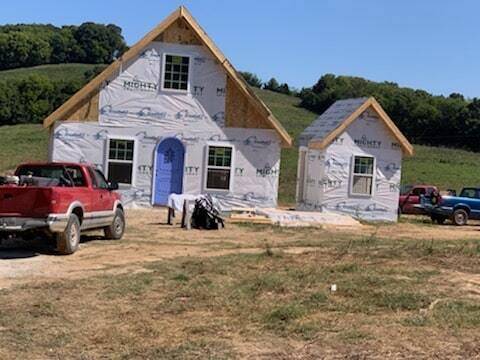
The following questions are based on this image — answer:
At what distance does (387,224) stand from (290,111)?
200ft

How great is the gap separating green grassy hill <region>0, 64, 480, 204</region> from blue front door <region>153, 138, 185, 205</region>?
1207 cm

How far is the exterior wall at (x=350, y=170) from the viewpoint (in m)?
26.8

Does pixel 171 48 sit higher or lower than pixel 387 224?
higher

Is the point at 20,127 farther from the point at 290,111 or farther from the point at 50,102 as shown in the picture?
the point at 290,111

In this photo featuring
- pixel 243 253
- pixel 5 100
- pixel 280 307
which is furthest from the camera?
pixel 5 100

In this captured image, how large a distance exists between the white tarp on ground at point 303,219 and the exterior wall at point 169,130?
199 cm

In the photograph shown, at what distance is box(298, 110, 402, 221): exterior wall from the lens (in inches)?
1053

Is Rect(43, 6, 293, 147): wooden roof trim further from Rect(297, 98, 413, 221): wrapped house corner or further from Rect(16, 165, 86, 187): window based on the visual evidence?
Rect(16, 165, 86, 187): window

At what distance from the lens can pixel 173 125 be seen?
25438mm

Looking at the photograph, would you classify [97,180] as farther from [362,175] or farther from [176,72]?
[362,175]

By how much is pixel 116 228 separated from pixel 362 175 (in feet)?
41.1


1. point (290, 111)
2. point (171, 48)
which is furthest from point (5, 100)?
point (171, 48)

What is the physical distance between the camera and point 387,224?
1023 inches

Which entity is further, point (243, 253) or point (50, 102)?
point (50, 102)
